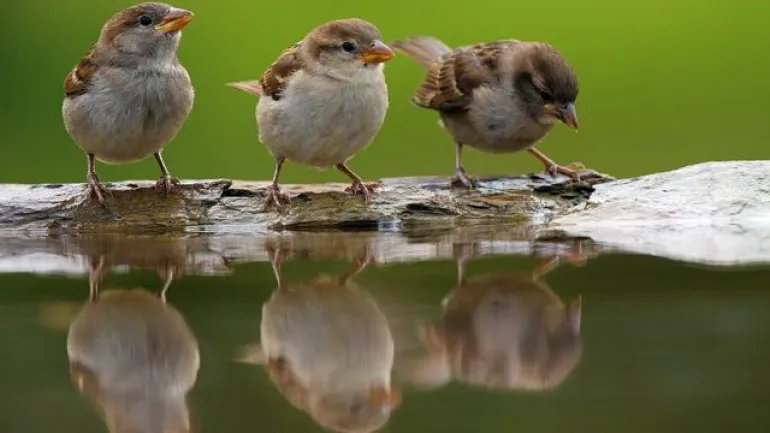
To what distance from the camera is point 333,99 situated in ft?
17.3

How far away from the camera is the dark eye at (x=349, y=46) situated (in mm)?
5348

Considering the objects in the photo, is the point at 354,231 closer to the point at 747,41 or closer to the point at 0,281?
the point at 0,281

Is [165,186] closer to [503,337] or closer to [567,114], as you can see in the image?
[567,114]

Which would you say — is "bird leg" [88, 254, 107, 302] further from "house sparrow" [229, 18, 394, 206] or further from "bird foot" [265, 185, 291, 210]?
"house sparrow" [229, 18, 394, 206]

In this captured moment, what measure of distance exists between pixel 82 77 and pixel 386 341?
9.45ft

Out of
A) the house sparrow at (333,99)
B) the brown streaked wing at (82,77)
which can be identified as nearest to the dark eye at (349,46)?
the house sparrow at (333,99)

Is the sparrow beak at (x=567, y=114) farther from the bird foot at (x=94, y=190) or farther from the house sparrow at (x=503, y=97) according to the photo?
the bird foot at (x=94, y=190)

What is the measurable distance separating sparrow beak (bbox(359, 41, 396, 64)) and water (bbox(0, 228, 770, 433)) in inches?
42.7

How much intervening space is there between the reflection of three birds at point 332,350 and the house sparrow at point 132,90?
167cm

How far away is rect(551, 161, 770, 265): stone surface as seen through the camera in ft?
14.7

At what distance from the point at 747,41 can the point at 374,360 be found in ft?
28.0

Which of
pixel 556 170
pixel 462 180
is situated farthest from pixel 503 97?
pixel 462 180

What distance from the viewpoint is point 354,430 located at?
2.29 meters

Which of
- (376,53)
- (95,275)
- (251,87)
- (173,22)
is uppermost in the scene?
(173,22)
